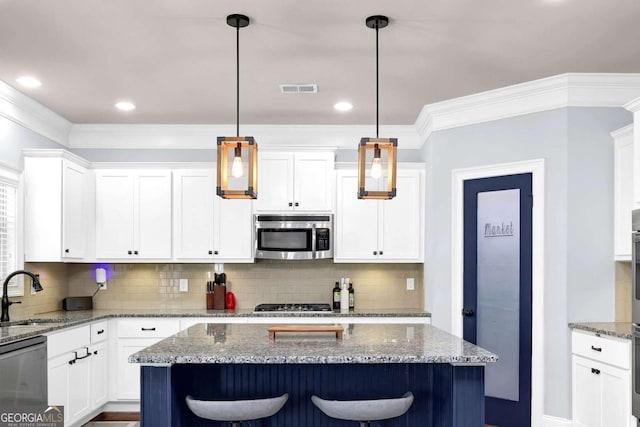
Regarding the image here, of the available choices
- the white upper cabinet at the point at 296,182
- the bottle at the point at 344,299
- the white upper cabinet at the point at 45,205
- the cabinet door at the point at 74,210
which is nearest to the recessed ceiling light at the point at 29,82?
the white upper cabinet at the point at 45,205

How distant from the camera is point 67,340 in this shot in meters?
4.19

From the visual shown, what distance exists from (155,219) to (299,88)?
1.96 metres

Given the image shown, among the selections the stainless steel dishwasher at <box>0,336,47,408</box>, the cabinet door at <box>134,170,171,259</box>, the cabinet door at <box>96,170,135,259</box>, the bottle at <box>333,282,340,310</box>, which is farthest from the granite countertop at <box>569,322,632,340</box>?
the cabinet door at <box>96,170,135,259</box>

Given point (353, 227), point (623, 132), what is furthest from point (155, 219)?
point (623, 132)

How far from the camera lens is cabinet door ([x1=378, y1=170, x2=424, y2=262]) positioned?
17.1 ft

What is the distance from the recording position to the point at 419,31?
323 centimetres

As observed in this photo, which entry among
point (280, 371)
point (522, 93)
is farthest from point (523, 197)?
point (280, 371)

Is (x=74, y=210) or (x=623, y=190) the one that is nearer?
(x=623, y=190)

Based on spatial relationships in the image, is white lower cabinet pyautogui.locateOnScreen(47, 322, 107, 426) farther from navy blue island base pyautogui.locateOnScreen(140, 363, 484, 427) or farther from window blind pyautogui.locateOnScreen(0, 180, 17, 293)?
navy blue island base pyautogui.locateOnScreen(140, 363, 484, 427)

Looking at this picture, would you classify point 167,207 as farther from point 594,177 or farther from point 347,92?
point 594,177

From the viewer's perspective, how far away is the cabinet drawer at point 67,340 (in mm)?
3941

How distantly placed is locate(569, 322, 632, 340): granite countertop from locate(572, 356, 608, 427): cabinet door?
8.9 inches

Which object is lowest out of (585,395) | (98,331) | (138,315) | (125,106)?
(585,395)

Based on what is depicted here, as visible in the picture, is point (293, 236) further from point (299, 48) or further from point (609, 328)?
point (609, 328)
